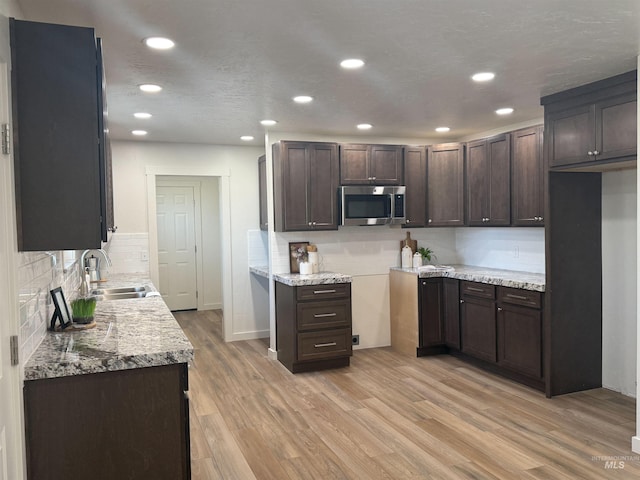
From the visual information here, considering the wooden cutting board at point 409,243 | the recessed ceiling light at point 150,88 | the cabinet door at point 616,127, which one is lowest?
the wooden cutting board at point 409,243

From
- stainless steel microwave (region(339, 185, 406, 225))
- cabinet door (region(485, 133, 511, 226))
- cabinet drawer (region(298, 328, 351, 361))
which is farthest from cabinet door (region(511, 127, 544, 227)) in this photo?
cabinet drawer (region(298, 328, 351, 361))

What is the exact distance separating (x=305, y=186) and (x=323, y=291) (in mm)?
1064

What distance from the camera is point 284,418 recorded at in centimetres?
378

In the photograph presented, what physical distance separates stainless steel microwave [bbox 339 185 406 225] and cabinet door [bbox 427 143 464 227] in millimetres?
360

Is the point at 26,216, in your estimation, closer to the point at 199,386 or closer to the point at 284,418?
the point at 284,418

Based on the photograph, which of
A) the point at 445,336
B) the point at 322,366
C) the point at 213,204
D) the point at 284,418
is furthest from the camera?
the point at 213,204

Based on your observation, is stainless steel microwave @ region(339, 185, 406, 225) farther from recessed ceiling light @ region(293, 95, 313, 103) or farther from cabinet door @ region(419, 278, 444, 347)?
recessed ceiling light @ region(293, 95, 313, 103)

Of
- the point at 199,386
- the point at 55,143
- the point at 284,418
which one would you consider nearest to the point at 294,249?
the point at 199,386

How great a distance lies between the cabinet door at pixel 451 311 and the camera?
201 inches

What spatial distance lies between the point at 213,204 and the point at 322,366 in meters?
4.17

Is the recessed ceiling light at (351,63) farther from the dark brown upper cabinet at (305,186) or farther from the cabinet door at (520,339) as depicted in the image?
the cabinet door at (520,339)

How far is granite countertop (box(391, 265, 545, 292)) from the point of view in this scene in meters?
4.21

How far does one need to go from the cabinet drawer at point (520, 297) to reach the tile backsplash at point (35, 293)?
3.47 meters

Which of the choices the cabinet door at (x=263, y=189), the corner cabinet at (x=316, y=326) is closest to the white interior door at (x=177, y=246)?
the cabinet door at (x=263, y=189)
